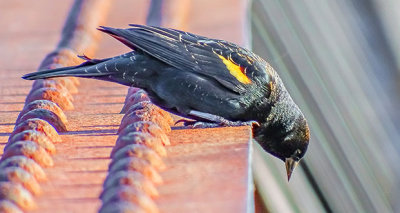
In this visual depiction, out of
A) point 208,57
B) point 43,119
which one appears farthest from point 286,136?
point 43,119

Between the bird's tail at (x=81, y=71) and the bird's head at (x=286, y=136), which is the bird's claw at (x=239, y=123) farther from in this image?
the bird's tail at (x=81, y=71)

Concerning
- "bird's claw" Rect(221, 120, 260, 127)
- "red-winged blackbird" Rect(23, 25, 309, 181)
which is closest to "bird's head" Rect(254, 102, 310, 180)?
"bird's claw" Rect(221, 120, 260, 127)

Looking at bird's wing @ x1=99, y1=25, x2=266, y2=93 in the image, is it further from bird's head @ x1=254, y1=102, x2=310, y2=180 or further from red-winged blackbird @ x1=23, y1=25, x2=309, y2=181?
bird's head @ x1=254, y1=102, x2=310, y2=180

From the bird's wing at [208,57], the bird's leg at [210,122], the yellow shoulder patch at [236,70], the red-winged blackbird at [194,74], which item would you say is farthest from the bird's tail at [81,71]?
the yellow shoulder patch at [236,70]

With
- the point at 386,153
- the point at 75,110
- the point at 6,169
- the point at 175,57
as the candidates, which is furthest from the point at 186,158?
the point at 386,153

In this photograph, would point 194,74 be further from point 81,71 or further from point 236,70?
point 81,71

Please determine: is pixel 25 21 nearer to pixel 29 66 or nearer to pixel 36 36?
pixel 36 36
